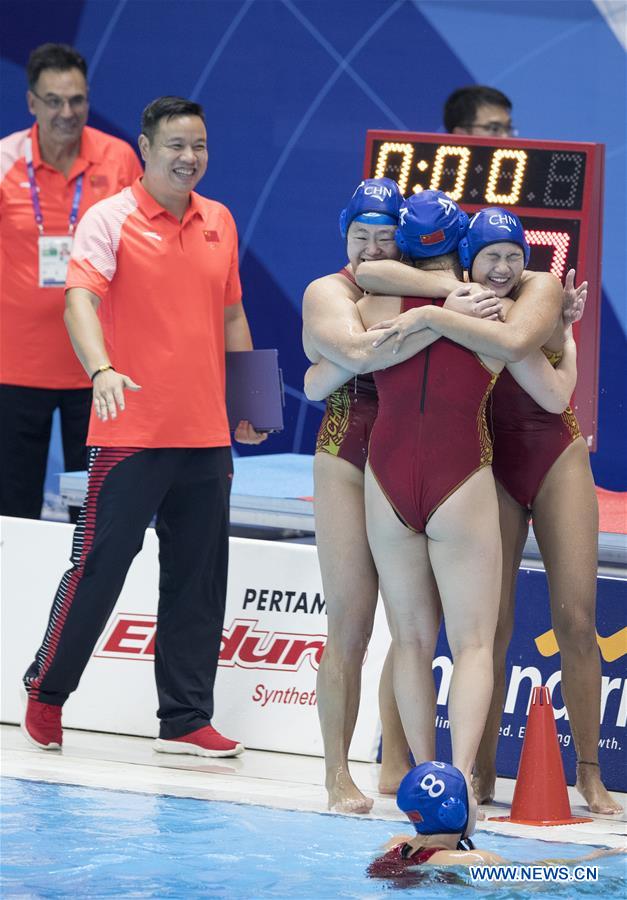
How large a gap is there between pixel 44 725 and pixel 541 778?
1.74 m

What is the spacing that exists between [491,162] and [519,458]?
170cm

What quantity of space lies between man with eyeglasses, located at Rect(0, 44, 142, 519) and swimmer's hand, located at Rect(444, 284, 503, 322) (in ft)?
9.21

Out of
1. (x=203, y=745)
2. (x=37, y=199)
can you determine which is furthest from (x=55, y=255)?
(x=203, y=745)

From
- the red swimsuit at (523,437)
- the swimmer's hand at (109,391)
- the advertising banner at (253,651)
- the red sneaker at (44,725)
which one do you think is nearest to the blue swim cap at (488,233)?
the red swimsuit at (523,437)

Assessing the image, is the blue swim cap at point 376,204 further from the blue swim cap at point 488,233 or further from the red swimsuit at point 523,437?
the red swimsuit at point 523,437

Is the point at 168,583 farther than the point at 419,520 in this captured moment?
Yes

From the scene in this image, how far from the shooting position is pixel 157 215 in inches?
202

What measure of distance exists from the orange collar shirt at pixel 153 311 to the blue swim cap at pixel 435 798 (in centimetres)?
174

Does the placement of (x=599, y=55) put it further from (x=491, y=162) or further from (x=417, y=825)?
(x=417, y=825)

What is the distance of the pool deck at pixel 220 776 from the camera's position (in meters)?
4.38

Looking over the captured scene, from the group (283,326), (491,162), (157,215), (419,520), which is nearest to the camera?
(419,520)

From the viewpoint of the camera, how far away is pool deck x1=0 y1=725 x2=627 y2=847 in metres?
4.38

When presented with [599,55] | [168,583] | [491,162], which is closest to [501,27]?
[599,55]

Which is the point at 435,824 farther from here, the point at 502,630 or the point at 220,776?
the point at 220,776
